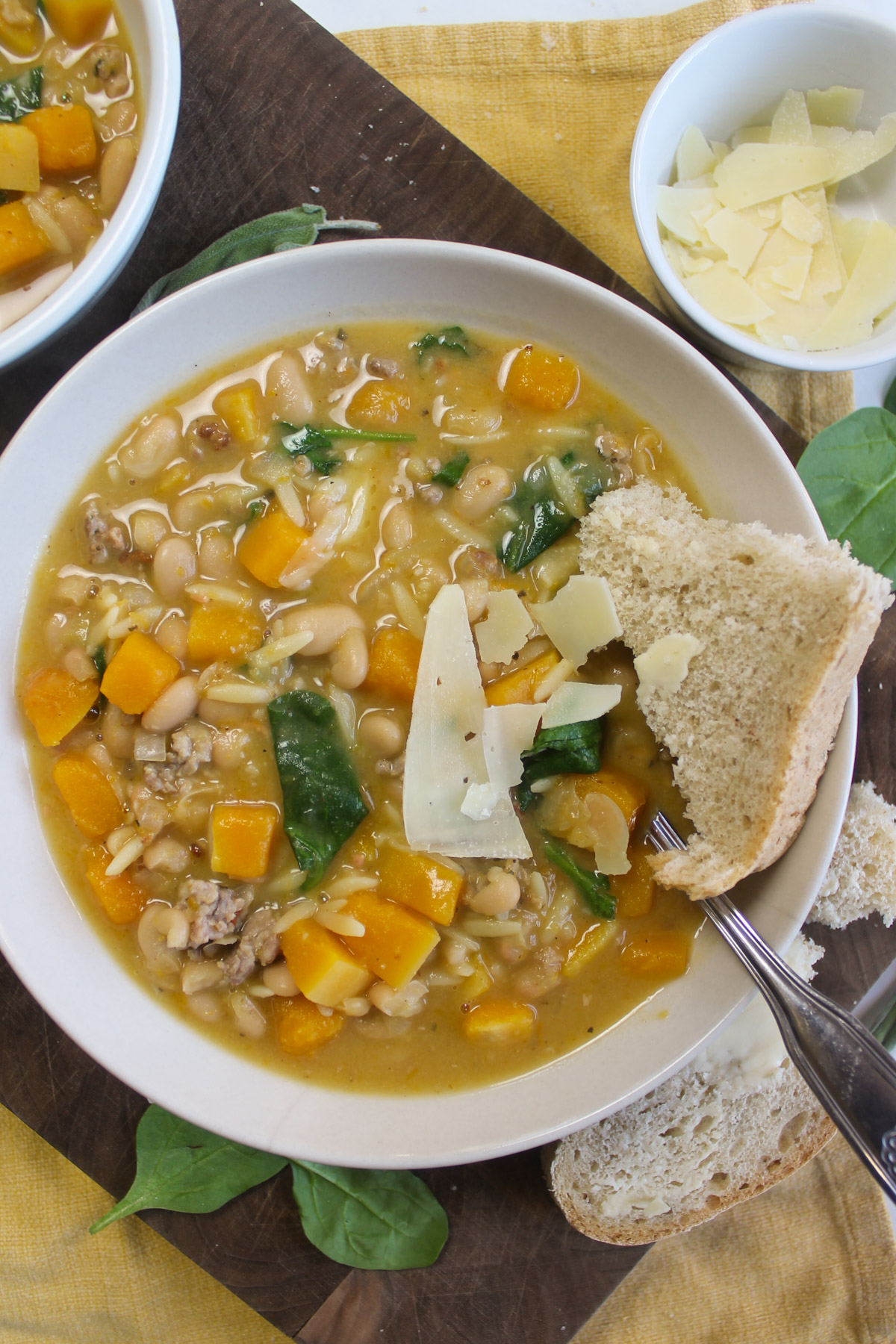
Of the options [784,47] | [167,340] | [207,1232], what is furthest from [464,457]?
[207,1232]

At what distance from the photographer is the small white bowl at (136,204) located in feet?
8.93

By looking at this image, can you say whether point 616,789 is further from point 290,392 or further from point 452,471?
point 290,392

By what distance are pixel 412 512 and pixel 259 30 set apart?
5.73ft

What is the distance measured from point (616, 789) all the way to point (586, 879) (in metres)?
0.30

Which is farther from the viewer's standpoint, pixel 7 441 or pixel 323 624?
pixel 7 441

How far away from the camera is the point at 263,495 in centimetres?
303

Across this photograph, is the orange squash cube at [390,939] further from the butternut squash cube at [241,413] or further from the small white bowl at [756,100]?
the small white bowl at [756,100]

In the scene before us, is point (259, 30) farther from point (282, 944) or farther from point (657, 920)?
point (657, 920)

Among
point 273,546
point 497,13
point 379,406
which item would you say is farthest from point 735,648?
point 497,13

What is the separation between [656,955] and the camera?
10.1 feet

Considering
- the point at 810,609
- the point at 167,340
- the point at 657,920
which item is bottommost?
the point at 657,920

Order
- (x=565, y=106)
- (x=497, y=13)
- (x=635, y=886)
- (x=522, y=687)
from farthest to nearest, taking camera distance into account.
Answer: (x=497, y=13) → (x=565, y=106) → (x=635, y=886) → (x=522, y=687)

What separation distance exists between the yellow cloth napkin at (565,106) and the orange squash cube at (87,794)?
2537mm

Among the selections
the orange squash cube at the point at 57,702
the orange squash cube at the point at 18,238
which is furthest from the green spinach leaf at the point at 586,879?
the orange squash cube at the point at 18,238
